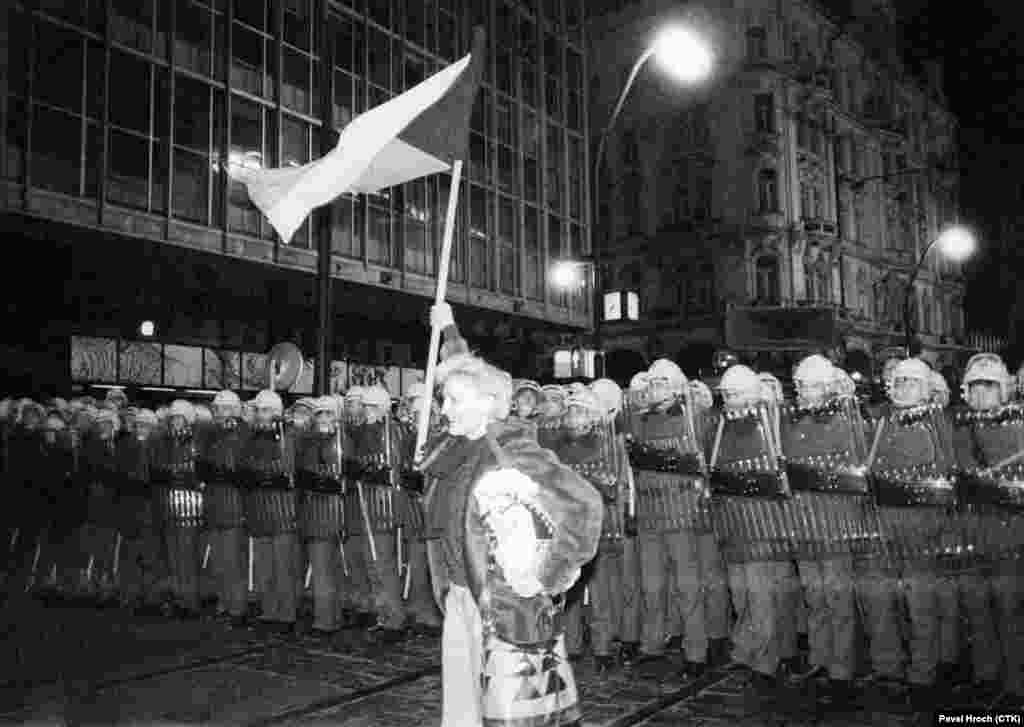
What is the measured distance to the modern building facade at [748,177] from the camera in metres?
46.5

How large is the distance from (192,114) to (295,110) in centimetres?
360

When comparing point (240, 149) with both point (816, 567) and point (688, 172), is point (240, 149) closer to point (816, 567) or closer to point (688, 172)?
point (816, 567)

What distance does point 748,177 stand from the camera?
4647cm

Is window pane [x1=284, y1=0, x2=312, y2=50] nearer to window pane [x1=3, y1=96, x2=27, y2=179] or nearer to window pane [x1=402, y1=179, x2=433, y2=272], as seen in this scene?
window pane [x1=402, y1=179, x2=433, y2=272]

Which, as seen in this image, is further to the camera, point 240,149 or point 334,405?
point 240,149

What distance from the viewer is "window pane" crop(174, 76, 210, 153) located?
21078 millimetres

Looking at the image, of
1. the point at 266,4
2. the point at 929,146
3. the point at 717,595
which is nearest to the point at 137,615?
the point at 717,595

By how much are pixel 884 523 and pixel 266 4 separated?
2217 centimetres

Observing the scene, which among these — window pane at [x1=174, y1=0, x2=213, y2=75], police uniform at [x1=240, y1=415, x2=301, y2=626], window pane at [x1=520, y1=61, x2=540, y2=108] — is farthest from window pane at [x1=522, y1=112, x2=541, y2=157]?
→ police uniform at [x1=240, y1=415, x2=301, y2=626]

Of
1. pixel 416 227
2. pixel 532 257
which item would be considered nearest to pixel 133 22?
pixel 416 227

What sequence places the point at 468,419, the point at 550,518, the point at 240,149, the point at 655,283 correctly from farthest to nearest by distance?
the point at 655,283 < the point at 240,149 < the point at 468,419 < the point at 550,518

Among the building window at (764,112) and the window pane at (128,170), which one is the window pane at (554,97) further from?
the window pane at (128,170)

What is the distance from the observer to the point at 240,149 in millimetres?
22719

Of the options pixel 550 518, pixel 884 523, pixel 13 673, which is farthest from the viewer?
pixel 13 673
